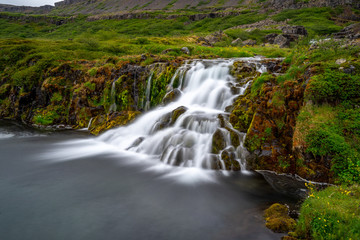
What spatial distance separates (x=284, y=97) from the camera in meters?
9.59

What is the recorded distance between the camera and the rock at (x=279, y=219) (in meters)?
5.64

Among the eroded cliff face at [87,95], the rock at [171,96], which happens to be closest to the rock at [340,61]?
the rock at [171,96]

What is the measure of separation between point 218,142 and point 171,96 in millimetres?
6185

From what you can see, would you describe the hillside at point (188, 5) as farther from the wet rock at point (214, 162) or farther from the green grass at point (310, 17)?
the wet rock at point (214, 162)

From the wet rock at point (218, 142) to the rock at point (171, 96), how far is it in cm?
564

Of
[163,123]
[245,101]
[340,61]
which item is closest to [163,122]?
Answer: [163,123]

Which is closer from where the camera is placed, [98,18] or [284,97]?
[284,97]

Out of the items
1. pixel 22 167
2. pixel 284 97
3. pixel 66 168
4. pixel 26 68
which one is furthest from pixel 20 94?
pixel 284 97

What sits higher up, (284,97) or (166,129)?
(284,97)

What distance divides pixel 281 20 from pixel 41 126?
63986mm

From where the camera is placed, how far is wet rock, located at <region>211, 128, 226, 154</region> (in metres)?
10.0

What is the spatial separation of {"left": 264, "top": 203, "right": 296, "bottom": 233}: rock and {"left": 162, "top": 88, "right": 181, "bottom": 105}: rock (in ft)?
33.0

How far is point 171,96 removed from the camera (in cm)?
1529

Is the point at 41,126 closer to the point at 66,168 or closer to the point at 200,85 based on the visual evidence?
the point at 66,168
